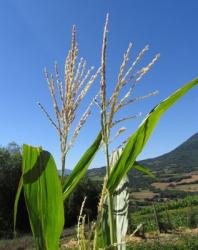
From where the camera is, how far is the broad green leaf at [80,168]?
4.74ft

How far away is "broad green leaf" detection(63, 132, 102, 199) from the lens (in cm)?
144

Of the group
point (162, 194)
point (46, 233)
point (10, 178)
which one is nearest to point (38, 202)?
point (46, 233)

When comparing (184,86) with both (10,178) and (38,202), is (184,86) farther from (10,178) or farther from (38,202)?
(10,178)

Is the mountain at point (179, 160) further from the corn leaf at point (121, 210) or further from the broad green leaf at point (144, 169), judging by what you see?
the corn leaf at point (121, 210)

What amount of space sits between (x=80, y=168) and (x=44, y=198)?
0.23m

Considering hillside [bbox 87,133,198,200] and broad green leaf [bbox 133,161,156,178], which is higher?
hillside [bbox 87,133,198,200]

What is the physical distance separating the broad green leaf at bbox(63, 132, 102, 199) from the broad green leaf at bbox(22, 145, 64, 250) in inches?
5.4

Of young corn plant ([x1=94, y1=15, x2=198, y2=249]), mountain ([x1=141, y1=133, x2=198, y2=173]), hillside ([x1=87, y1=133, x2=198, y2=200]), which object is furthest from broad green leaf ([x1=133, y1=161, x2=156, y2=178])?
mountain ([x1=141, y1=133, x2=198, y2=173])

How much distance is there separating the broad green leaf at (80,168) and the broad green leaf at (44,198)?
137 millimetres

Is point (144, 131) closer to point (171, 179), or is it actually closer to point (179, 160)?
point (171, 179)

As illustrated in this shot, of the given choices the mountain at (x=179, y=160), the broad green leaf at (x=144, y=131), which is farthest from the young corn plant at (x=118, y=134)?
the mountain at (x=179, y=160)

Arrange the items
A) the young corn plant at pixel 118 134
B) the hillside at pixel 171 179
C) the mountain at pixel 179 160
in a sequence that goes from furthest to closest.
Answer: the mountain at pixel 179 160 → the hillside at pixel 171 179 → the young corn plant at pixel 118 134

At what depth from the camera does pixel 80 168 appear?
148 cm

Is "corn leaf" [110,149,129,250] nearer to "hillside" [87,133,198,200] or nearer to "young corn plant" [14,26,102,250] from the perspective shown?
"young corn plant" [14,26,102,250]
